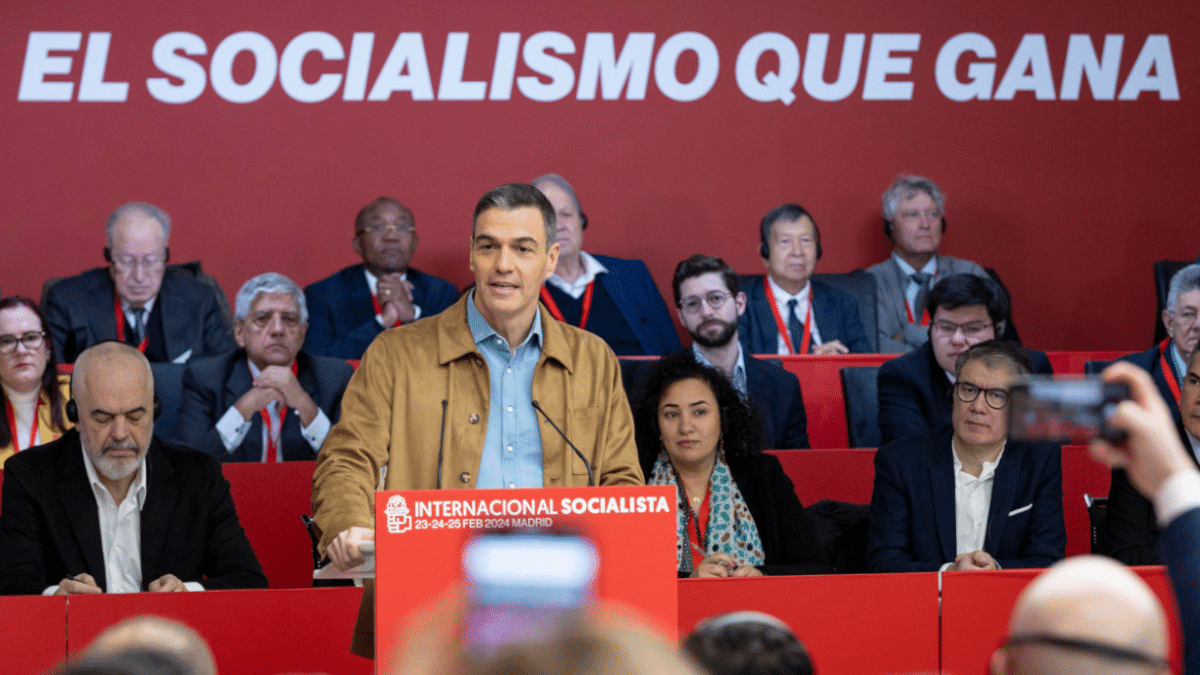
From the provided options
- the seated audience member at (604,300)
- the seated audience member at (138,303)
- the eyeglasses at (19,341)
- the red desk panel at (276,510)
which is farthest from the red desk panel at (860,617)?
the seated audience member at (138,303)

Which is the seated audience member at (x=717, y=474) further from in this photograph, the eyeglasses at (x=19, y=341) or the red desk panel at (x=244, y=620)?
the eyeglasses at (x=19, y=341)

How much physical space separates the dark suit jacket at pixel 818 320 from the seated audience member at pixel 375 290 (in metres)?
1.41

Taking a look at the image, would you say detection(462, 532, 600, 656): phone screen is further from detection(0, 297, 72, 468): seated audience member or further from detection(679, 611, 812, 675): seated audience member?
detection(0, 297, 72, 468): seated audience member

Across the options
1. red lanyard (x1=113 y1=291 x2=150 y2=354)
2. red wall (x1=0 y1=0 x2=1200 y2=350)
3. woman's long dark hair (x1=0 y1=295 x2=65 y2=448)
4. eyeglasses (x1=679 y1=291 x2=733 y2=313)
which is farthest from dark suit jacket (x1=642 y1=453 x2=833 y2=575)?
red wall (x1=0 y1=0 x2=1200 y2=350)

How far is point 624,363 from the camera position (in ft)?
15.5

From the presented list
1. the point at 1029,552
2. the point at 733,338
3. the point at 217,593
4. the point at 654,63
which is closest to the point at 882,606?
the point at 1029,552

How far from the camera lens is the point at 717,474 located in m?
3.71

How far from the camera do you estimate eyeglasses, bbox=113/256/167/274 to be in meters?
5.89

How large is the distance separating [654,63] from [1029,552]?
4355 millimetres

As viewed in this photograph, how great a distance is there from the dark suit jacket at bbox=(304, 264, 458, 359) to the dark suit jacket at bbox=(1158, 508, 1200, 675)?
4999 mm

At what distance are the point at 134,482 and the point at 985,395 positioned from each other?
7.41 ft

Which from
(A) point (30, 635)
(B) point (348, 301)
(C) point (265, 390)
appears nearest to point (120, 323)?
(B) point (348, 301)

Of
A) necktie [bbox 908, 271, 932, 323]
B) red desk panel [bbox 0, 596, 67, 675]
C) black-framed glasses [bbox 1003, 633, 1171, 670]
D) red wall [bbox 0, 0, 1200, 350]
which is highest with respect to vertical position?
red wall [bbox 0, 0, 1200, 350]

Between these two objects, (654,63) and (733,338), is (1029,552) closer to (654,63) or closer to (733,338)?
(733,338)
